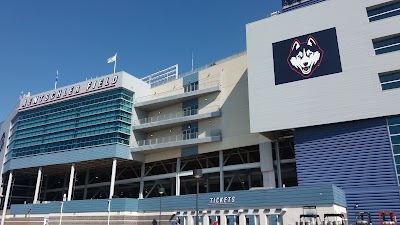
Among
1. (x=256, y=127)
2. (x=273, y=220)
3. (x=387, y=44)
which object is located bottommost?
(x=273, y=220)

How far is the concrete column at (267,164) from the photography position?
4688 cm

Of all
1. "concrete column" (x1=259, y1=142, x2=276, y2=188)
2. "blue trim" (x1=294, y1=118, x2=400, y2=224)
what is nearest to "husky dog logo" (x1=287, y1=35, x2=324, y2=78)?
"blue trim" (x1=294, y1=118, x2=400, y2=224)

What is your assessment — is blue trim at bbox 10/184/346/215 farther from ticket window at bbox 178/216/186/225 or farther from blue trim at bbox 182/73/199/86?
blue trim at bbox 182/73/199/86

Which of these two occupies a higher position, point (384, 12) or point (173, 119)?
point (384, 12)

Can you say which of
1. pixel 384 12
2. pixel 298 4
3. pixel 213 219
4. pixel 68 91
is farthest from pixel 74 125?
pixel 384 12

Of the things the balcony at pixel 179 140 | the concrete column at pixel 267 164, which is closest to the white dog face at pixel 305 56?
the concrete column at pixel 267 164

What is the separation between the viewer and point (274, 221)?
125 feet

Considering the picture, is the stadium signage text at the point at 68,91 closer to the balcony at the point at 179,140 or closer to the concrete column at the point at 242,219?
the balcony at the point at 179,140

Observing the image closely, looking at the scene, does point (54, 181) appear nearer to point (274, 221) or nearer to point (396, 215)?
point (274, 221)

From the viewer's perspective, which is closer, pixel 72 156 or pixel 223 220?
pixel 223 220

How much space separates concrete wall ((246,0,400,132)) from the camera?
38531 millimetres

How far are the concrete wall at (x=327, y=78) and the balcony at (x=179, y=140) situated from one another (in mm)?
9836

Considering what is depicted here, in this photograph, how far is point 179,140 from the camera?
2217 inches

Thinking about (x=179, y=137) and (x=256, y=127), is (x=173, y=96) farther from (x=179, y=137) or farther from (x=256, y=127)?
(x=256, y=127)
